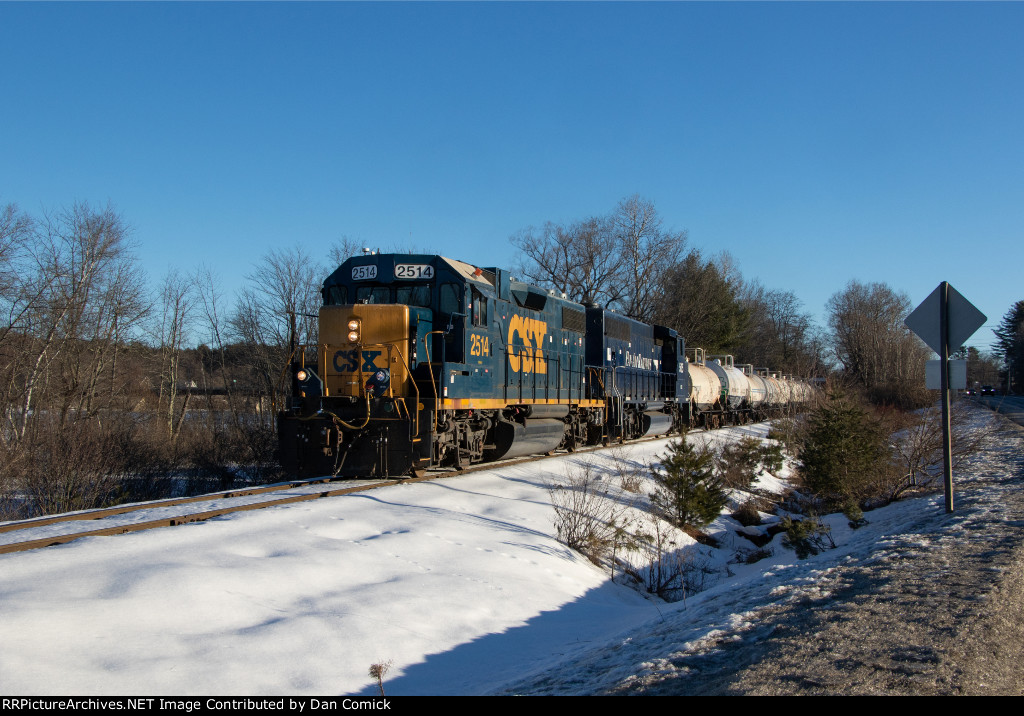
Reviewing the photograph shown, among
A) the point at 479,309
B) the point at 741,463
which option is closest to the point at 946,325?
the point at 479,309

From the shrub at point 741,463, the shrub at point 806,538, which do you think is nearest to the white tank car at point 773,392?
the shrub at point 741,463

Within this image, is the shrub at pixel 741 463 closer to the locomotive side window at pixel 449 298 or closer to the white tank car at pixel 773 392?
the locomotive side window at pixel 449 298

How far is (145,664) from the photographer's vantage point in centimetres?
411

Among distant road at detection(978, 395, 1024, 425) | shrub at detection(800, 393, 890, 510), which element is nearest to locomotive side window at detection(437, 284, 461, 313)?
shrub at detection(800, 393, 890, 510)

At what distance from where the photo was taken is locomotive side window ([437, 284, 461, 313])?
12.0 metres

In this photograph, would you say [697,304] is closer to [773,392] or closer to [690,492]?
[773,392]

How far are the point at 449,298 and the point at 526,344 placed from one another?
2.97 m

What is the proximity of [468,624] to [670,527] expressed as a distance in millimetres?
6253

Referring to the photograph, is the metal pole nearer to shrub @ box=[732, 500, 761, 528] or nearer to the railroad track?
shrub @ box=[732, 500, 761, 528]

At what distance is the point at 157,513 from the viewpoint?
8.01m

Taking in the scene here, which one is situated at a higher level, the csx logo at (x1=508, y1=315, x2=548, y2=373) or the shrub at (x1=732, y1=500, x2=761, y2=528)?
the csx logo at (x1=508, y1=315, x2=548, y2=373)

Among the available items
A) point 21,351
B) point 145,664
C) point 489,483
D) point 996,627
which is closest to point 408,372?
point 489,483

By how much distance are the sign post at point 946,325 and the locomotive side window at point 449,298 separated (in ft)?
23.0

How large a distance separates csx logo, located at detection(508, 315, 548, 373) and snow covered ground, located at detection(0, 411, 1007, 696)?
570 cm
